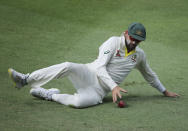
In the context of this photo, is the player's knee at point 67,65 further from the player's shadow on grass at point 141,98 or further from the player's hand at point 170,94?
the player's hand at point 170,94

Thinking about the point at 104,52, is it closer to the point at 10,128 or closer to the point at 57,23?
the point at 10,128

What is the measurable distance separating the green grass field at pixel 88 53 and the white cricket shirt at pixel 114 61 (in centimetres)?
42

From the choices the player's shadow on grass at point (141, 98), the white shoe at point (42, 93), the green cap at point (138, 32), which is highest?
the green cap at point (138, 32)

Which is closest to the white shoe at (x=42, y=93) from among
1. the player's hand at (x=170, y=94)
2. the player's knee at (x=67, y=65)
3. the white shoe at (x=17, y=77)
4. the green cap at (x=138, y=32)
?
the white shoe at (x=17, y=77)

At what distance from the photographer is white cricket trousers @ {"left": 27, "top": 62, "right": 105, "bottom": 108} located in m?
5.11

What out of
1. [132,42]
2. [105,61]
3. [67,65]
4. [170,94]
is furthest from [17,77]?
[170,94]

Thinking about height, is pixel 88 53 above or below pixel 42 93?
above

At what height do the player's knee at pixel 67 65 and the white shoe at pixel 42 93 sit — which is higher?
the player's knee at pixel 67 65

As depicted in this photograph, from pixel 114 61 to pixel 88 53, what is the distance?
2783 millimetres

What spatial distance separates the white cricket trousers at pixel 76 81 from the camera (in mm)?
5105

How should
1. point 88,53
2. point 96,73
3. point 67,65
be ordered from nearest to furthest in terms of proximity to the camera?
1. point 67,65
2. point 96,73
3. point 88,53

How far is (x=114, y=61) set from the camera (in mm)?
5473

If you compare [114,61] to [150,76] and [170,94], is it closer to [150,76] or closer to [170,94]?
[150,76]

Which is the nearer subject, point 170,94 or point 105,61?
point 105,61
